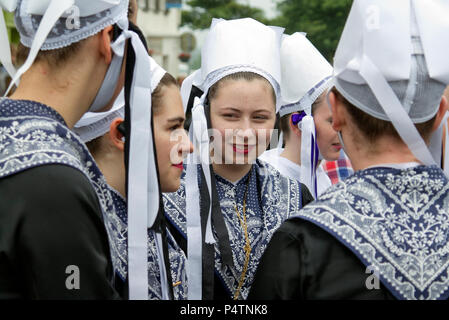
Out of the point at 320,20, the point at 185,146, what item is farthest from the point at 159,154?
the point at 320,20

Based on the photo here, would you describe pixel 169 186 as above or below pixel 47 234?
below

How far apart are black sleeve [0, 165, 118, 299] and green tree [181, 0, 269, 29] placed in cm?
3219

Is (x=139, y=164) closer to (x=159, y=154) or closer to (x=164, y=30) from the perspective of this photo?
(x=159, y=154)

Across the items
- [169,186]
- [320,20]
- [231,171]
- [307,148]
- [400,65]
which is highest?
[400,65]

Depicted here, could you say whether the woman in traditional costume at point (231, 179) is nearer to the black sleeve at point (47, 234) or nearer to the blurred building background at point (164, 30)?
the black sleeve at point (47, 234)

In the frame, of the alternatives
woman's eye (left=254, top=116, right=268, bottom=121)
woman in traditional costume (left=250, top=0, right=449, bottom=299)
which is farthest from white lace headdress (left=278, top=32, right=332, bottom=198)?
woman in traditional costume (left=250, top=0, right=449, bottom=299)

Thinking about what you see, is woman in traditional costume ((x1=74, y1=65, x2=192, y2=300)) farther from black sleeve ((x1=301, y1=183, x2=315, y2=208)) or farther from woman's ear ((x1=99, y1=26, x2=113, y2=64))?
black sleeve ((x1=301, y1=183, x2=315, y2=208))

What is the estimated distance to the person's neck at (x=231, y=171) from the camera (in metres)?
3.00

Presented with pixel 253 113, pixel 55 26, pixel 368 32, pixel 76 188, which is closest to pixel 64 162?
pixel 76 188

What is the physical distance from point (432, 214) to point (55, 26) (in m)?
1.13

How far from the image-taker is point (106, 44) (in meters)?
1.85

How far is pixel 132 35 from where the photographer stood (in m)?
1.96

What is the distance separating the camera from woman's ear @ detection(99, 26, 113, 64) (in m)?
1.84

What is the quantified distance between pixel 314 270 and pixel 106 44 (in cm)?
84
